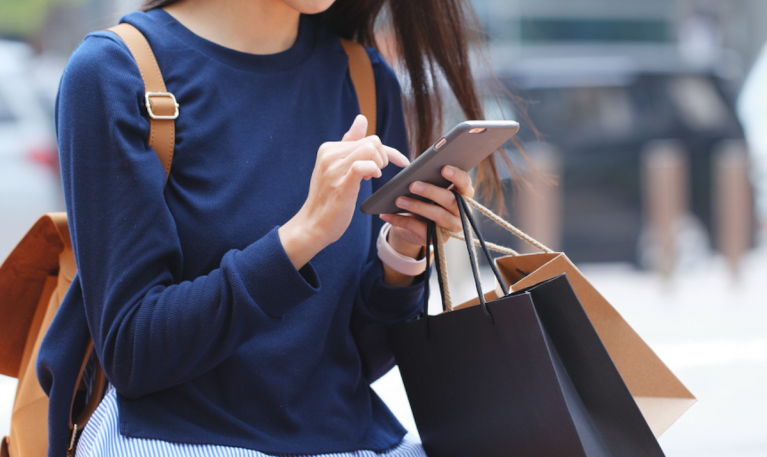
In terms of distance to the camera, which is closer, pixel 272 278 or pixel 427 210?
pixel 272 278

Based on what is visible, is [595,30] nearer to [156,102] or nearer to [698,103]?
[698,103]

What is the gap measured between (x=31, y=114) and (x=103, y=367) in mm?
5567

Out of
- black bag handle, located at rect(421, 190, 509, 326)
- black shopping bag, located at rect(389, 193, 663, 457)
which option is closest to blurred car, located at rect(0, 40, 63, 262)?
black bag handle, located at rect(421, 190, 509, 326)

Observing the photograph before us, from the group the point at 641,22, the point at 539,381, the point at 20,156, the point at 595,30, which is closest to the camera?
the point at 539,381

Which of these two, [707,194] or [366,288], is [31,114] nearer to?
[366,288]

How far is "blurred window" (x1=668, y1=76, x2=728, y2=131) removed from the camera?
7.22 m

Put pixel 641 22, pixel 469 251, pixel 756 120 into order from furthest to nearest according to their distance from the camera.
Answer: pixel 641 22
pixel 756 120
pixel 469 251

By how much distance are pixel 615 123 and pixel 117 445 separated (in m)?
6.81

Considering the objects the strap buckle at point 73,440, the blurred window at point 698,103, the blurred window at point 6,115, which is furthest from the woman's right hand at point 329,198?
the blurred window at point 698,103

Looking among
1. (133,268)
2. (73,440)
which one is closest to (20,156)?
(73,440)

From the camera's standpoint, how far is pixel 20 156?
5.98 m

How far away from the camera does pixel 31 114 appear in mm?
6012

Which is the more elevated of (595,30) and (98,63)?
(98,63)

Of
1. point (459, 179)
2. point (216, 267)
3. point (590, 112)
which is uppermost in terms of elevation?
point (459, 179)
